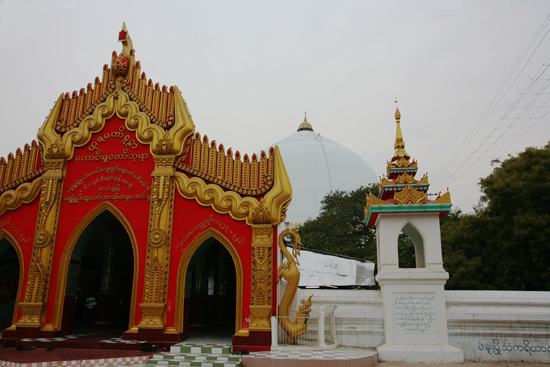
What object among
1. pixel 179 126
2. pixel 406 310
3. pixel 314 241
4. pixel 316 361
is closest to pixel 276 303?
pixel 316 361

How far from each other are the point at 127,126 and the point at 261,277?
15.8 ft

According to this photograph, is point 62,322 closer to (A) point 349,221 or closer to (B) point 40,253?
(B) point 40,253

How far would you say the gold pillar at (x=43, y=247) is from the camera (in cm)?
955

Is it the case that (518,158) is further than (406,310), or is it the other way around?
(518,158)

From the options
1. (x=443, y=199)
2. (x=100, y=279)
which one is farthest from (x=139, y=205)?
(x=443, y=199)

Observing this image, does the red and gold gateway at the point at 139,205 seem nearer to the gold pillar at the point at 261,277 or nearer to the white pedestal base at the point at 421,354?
the gold pillar at the point at 261,277

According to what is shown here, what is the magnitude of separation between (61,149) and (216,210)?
13.5 feet

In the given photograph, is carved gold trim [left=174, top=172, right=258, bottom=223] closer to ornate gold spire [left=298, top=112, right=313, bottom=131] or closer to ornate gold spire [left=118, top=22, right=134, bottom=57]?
ornate gold spire [left=118, top=22, right=134, bottom=57]

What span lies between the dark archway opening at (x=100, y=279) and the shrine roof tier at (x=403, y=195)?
6.37m

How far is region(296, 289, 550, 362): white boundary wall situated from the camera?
9055 millimetres

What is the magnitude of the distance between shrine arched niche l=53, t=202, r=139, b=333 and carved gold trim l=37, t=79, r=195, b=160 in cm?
173

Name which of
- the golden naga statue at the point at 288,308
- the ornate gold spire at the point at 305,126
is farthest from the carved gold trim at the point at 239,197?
the ornate gold spire at the point at 305,126

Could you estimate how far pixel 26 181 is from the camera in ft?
35.5

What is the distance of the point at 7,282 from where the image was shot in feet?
38.1
